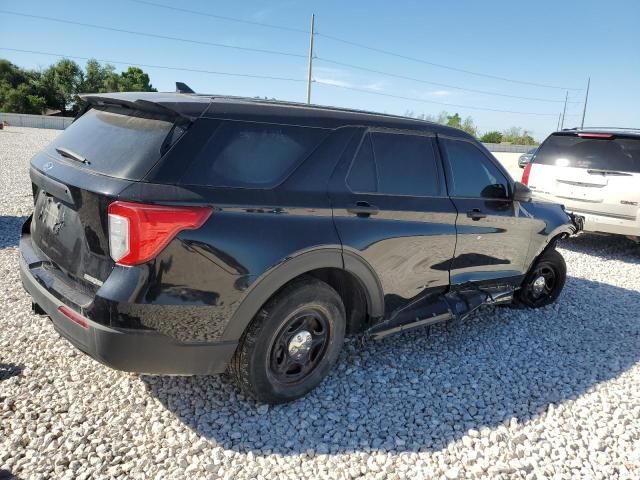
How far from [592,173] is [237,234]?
6.31 meters

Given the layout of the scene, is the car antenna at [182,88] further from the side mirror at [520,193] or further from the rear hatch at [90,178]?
the side mirror at [520,193]

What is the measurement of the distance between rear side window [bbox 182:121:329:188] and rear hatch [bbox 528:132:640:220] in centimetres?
564

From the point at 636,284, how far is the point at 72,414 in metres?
6.45

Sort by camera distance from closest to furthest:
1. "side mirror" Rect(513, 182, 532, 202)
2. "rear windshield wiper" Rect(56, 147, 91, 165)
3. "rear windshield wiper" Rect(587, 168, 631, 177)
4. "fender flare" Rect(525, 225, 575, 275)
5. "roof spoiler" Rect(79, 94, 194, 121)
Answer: "roof spoiler" Rect(79, 94, 194, 121) → "rear windshield wiper" Rect(56, 147, 91, 165) → "side mirror" Rect(513, 182, 532, 202) → "fender flare" Rect(525, 225, 575, 275) → "rear windshield wiper" Rect(587, 168, 631, 177)

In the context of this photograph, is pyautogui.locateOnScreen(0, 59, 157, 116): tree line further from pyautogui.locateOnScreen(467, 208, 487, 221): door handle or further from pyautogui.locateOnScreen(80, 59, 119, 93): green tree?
pyautogui.locateOnScreen(467, 208, 487, 221): door handle

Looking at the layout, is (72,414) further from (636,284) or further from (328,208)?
(636,284)

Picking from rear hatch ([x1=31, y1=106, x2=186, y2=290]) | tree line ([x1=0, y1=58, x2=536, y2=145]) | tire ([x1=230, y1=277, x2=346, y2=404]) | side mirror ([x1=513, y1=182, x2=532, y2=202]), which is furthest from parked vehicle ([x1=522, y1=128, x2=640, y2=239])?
tree line ([x1=0, y1=58, x2=536, y2=145])

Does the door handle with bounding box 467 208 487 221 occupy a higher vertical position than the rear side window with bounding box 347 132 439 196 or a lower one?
lower

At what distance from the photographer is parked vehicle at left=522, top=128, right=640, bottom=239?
261 inches

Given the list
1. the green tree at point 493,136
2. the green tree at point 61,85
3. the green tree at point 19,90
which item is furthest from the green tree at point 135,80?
the green tree at point 493,136

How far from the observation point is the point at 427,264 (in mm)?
3457

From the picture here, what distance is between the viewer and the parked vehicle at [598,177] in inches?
261

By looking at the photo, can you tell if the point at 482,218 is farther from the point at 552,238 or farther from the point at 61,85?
the point at 61,85

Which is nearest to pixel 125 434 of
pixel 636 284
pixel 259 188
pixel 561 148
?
pixel 259 188
